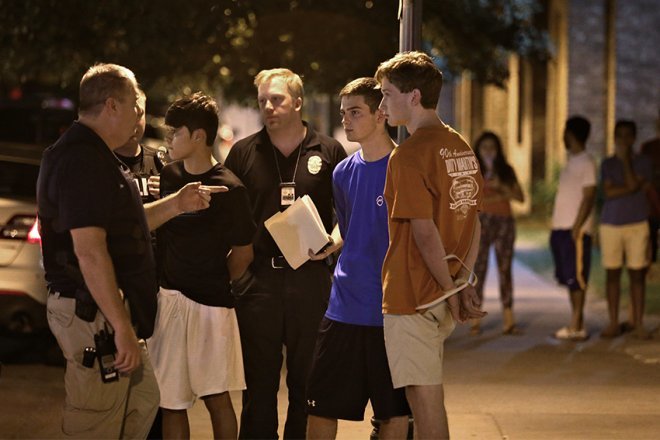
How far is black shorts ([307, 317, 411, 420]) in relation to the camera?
6.26m

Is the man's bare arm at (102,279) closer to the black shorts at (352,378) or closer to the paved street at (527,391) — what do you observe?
the black shorts at (352,378)

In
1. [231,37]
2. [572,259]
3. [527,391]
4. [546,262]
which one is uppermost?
[231,37]

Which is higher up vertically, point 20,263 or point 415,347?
point 415,347

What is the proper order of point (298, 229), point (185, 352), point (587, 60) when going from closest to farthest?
point (185, 352) → point (298, 229) → point (587, 60)

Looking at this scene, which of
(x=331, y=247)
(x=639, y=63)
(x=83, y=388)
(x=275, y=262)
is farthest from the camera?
(x=639, y=63)

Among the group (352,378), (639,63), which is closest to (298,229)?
(352,378)

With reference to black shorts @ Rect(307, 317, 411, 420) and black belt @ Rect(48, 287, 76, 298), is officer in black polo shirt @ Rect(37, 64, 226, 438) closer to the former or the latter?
black belt @ Rect(48, 287, 76, 298)

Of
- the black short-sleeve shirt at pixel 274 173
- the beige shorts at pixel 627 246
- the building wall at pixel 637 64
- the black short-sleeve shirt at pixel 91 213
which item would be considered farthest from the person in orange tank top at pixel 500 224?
the building wall at pixel 637 64

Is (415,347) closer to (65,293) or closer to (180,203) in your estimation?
(180,203)

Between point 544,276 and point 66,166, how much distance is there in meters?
13.3

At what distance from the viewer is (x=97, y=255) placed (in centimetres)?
530

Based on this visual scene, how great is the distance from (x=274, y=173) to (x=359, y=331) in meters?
1.25

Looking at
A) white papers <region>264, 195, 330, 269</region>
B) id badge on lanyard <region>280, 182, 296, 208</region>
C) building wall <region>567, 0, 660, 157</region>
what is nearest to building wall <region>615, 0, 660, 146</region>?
building wall <region>567, 0, 660, 157</region>

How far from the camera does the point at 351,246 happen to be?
6359 mm
